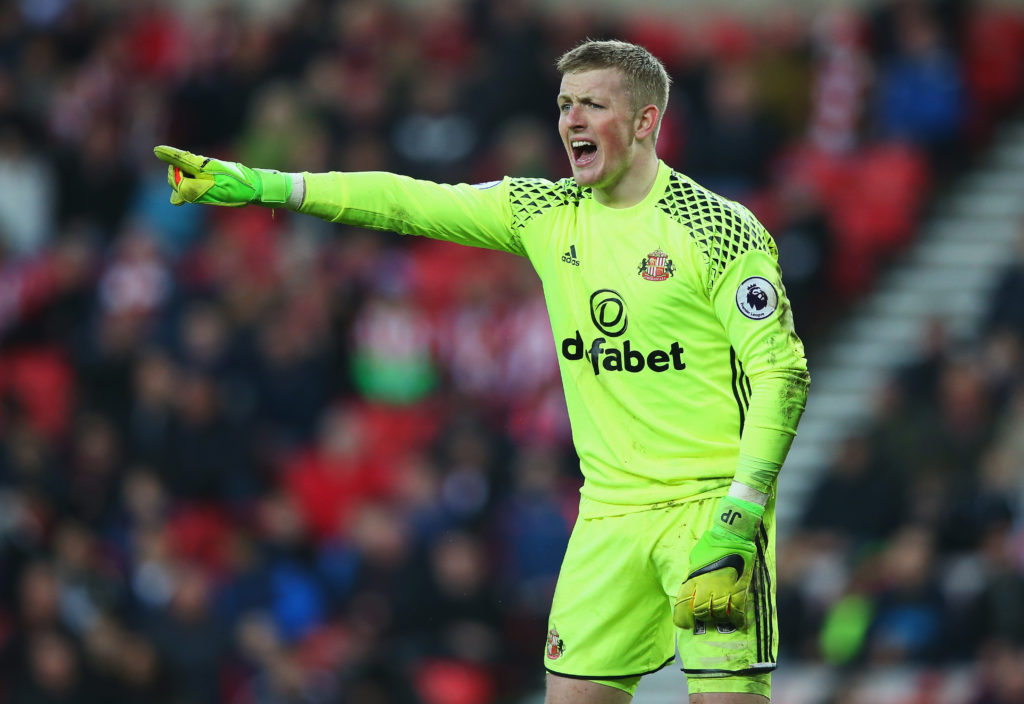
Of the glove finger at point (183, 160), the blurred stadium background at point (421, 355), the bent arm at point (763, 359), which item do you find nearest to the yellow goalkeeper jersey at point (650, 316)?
the bent arm at point (763, 359)

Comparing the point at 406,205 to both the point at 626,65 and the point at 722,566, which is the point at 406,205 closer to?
the point at 626,65

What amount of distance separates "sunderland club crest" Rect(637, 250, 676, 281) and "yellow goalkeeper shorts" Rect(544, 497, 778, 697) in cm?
76

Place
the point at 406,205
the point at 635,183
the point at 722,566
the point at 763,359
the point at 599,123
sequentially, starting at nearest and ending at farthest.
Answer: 1. the point at 722,566
2. the point at 763,359
3. the point at 599,123
4. the point at 635,183
5. the point at 406,205

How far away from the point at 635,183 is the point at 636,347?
0.57m

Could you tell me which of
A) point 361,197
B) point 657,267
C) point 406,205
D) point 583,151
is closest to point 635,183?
point 583,151

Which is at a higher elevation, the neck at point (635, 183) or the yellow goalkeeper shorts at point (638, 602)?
the neck at point (635, 183)

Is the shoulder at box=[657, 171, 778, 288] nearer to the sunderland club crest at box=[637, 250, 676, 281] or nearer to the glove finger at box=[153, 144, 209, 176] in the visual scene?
the sunderland club crest at box=[637, 250, 676, 281]

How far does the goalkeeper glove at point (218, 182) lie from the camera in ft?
18.5

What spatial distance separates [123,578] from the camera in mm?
12219

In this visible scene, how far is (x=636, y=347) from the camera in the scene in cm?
568

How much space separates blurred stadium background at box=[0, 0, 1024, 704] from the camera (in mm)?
11188

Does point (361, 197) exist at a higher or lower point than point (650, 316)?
higher

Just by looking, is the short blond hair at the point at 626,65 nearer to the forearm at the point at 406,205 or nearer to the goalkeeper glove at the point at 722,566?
the forearm at the point at 406,205

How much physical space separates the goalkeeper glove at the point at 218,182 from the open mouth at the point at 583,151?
39.1 inches
